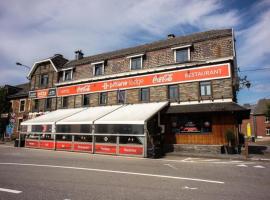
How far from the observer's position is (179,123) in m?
18.6

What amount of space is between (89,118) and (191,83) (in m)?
8.86

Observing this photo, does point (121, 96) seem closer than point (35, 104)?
Yes

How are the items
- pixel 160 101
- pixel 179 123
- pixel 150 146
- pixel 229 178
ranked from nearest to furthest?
pixel 229 178
pixel 150 146
pixel 179 123
pixel 160 101

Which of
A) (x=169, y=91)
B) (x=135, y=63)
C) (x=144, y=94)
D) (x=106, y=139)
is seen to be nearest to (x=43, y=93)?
(x=135, y=63)

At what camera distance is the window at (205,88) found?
18159 mm

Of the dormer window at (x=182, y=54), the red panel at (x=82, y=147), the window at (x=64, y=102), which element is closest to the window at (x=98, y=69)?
the window at (x=64, y=102)

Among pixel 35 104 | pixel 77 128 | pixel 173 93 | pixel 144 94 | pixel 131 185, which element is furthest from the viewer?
pixel 35 104

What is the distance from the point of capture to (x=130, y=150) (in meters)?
16.0

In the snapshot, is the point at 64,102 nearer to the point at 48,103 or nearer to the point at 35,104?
the point at 48,103

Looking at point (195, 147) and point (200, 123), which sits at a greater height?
point (200, 123)

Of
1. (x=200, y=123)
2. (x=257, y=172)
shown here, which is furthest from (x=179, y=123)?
(x=257, y=172)

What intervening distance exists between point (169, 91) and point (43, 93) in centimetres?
1695

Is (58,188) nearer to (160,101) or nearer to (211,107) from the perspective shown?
(211,107)

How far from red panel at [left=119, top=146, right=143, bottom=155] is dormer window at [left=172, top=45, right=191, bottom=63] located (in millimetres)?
8813
